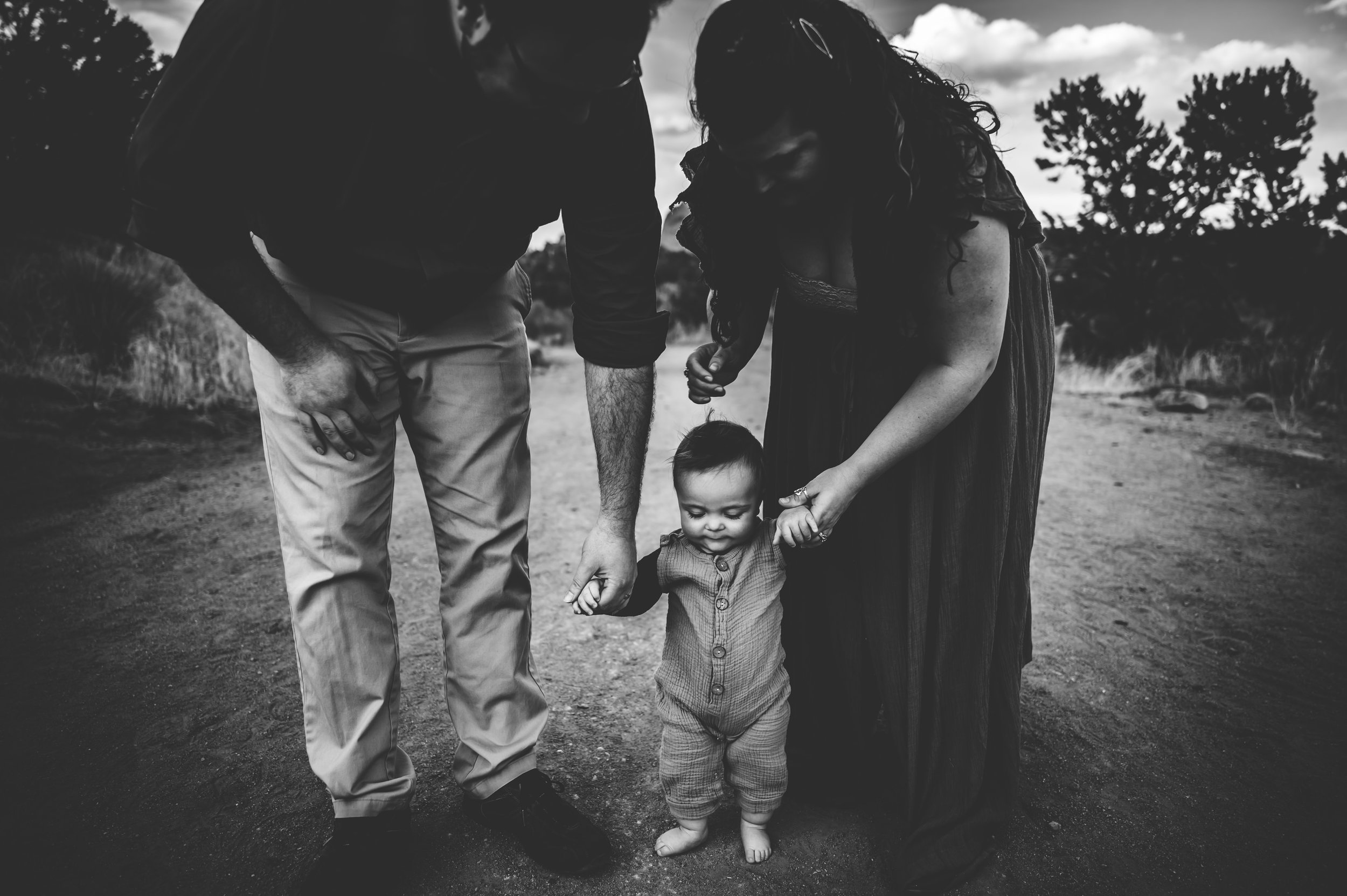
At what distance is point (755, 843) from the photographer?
1713mm

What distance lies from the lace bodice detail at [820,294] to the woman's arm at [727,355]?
120mm

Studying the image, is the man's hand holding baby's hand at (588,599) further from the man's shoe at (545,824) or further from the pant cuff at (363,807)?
the pant cuff at (363,807)

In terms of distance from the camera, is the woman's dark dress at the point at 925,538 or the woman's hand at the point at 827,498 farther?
the woman's dark dress at the point at 925,538

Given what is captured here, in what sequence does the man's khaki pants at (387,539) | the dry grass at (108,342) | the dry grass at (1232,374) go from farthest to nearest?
the dry grass at (1232,374), the dry grass at (108,342), the man's khaki pants at (387,539)

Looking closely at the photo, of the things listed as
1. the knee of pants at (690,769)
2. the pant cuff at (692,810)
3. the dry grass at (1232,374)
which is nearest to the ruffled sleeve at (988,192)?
the knee of pants at (690,769)

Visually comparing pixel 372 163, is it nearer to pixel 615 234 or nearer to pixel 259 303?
pixel 259 303

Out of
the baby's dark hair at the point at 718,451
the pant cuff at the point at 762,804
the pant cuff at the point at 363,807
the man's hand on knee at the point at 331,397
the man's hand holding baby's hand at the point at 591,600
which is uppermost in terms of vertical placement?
the man's hand on knee at the point at 331,397

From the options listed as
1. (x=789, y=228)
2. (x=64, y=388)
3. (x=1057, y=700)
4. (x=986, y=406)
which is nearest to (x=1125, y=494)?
(x=1057, y=700)

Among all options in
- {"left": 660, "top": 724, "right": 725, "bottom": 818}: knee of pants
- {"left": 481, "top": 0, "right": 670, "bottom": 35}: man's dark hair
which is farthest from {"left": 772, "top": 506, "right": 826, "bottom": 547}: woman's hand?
{"left": 481, "top": 0, "right": 670, "bottom": 35}: man's dark hair

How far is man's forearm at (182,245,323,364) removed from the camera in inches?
51.6

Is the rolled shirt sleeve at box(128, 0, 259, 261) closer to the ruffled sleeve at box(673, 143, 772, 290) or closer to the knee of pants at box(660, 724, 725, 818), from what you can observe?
the ruffled sleeve at box(673, 143, 772, 290)

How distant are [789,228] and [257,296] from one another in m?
1.09

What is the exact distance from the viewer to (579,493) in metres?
4.55

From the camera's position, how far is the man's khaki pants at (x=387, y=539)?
1.52m
